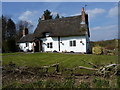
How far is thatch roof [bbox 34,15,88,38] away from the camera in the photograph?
1021 inches

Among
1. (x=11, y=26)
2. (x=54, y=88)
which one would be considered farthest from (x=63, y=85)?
(x=11, y=26)

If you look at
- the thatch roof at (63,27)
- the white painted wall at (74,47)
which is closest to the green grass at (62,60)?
the white painted wall at (74,47)

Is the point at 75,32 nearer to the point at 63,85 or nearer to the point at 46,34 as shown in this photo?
the point at 46,34

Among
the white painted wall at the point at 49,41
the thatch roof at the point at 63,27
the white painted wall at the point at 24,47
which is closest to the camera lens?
the thatch roof at the point at 63,27

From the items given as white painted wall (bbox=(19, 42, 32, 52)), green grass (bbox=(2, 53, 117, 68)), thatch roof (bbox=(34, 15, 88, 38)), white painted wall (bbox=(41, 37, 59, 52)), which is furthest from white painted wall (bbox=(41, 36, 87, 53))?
green grass (bbox=(2, 53, 117, 68))

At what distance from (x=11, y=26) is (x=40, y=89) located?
4924cm

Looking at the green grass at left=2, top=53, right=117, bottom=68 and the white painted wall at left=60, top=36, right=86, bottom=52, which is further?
the white painted wall at left=60, top=36, right=86, bottom=52

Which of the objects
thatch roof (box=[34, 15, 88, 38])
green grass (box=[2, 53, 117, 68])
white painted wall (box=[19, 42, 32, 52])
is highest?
thatch roof (box=[34, 15, 88, 38])

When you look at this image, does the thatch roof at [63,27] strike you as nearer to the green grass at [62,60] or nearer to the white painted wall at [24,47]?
the white painted wall at [24,47]

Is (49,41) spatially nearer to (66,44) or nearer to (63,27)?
(66,44)

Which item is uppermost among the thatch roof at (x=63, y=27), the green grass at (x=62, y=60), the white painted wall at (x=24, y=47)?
the thatch roof at (x=63, y=27)

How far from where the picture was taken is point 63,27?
28.3 meters

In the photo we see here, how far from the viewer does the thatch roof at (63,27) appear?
1021 inches

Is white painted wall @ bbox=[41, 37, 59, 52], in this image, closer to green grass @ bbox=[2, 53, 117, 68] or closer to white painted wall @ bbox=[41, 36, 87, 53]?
white painted wall @ bbox=[41, 36, 87, 53]
